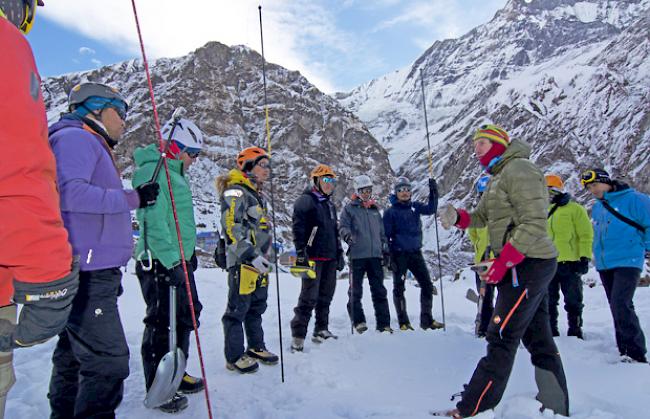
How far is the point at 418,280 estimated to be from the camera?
7148 mm

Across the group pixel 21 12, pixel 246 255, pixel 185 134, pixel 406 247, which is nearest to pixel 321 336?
pixel 406 247

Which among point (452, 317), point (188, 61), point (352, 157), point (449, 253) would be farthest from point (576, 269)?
point (188, 61)

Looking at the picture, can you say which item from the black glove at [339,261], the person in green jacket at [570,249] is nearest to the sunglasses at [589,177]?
the person in green jacket at [570,249]

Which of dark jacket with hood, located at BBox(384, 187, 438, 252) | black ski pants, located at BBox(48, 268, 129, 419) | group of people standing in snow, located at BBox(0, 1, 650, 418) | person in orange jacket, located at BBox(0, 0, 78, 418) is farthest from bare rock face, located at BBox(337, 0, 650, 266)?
person in orange jacket, located at BBox(0, 0, 78, 418)

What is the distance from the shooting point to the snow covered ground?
11.1ft

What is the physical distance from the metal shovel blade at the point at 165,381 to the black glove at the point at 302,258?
8.37ft

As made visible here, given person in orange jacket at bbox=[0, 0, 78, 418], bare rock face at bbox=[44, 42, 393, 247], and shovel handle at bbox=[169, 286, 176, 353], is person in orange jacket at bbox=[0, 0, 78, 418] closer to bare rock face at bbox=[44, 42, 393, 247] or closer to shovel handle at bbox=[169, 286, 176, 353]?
shovel handle at bbox=[169, 286, 176, 353]

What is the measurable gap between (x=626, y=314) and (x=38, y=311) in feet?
18.3

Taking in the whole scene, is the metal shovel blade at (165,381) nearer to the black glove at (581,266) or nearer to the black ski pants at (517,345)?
the black ski pants at (517,345)

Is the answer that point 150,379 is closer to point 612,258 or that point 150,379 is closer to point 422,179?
point 612,258

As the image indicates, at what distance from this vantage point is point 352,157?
5404 inches

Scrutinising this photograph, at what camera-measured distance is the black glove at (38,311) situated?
1.57 meters

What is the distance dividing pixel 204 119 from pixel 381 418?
4904 inches

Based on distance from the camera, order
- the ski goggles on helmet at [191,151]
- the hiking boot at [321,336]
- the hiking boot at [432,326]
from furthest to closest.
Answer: the hiking boot at [432,326]
the hiking boot at [321,336]
the ski goggles on helmet at [191,151]
